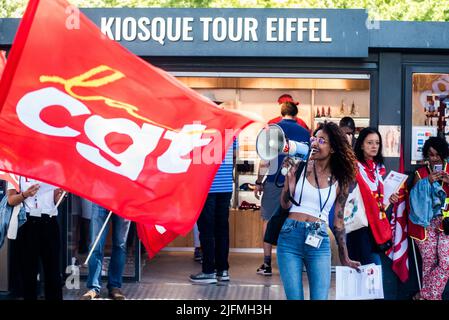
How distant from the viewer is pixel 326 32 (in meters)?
9.68

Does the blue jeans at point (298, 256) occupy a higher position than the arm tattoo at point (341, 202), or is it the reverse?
the arm tattoo at point (341, 202)

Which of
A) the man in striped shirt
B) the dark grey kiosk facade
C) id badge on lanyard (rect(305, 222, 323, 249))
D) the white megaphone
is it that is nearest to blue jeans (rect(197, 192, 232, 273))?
the man in striped shirt

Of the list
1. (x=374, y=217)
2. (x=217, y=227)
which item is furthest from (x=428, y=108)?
(x=217, y=227)

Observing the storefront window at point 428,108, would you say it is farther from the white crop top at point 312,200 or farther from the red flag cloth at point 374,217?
the white crop top at point 312,200

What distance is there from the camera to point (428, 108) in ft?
33.2

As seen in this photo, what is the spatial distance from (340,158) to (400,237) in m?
2.50

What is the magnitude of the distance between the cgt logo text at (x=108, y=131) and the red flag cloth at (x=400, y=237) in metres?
3.79

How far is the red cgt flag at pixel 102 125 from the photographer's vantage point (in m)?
6.24

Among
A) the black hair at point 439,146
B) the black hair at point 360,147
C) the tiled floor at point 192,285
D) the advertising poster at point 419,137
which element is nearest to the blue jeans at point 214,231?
the tiled floor at point 192,285

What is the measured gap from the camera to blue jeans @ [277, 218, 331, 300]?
287 inches

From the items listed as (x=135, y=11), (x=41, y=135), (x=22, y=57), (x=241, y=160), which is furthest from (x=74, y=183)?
(x=241, y=160)

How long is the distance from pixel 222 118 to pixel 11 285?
14.2 ft

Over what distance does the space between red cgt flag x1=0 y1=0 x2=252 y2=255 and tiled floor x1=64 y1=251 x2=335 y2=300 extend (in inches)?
141

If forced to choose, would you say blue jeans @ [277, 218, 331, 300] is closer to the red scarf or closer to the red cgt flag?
the red cgt flag
